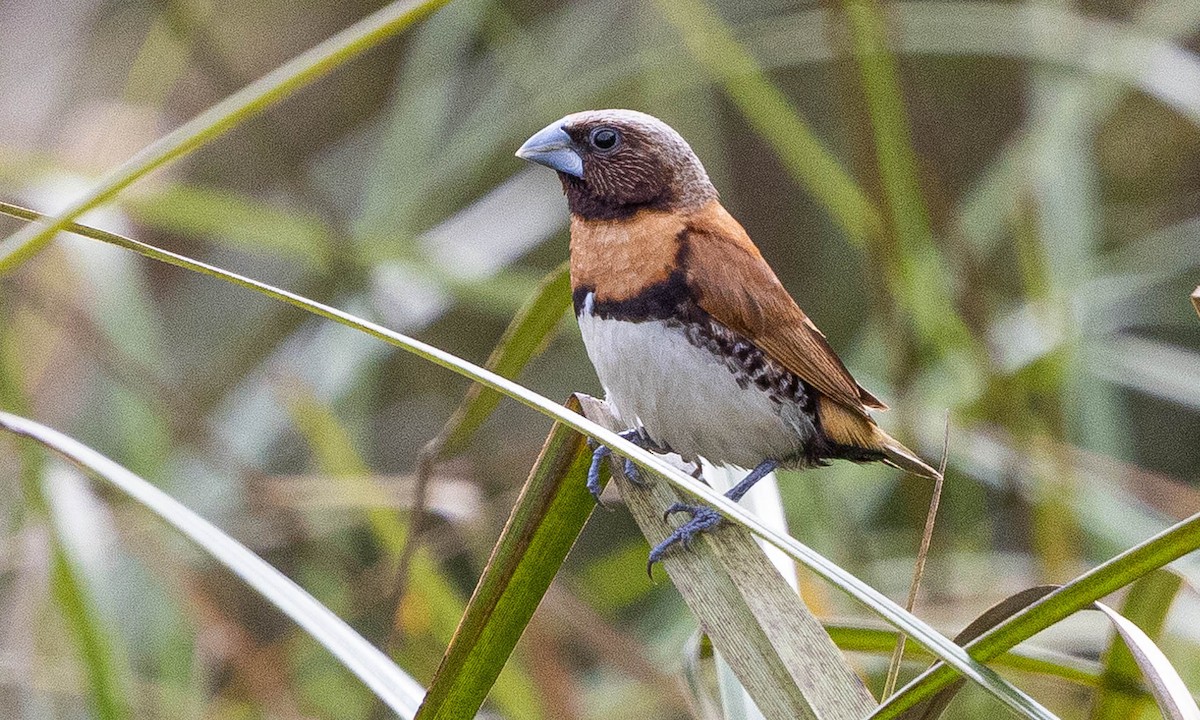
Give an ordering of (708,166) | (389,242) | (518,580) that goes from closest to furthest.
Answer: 1. (518,580)
2. (389,242)
3. (708,166)

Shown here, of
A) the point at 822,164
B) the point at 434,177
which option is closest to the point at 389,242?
the point at 434,177

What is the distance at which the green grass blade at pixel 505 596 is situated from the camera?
1.00 metres

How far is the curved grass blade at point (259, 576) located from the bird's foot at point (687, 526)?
0.84 ft

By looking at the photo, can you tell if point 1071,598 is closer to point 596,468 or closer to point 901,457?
point 596,468

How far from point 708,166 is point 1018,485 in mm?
1426

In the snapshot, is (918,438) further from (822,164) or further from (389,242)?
(389,242)

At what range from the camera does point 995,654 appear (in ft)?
2.72

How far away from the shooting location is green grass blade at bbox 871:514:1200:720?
73cm

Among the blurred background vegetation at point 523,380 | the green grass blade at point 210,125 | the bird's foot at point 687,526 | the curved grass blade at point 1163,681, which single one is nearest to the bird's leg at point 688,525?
the bird's foot at point 687,526

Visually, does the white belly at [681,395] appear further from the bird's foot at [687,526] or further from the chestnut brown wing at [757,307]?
the bird's foot at [687,526]

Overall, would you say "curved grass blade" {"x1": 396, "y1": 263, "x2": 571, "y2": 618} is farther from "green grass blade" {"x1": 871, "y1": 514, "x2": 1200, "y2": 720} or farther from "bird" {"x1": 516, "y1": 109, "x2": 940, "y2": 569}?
"green grass blade" {"x1": 871, "y1": 514, "x2": 1200, "y2": 720}

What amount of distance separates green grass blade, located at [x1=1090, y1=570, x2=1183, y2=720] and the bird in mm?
391

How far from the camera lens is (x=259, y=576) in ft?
3.62

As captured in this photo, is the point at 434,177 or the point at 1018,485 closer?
the point at 1018,485
